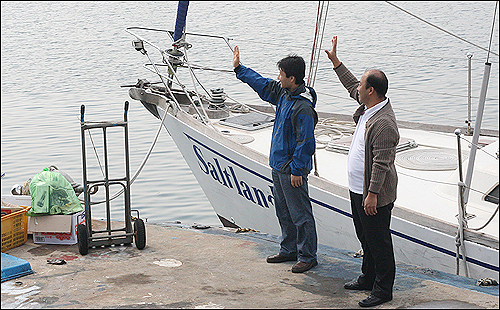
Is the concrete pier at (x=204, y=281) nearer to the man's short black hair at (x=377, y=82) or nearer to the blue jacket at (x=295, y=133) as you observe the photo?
the blue jacket at (x=295, y=133)

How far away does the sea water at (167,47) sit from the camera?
9.95 metres

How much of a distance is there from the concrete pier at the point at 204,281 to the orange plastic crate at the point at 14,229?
0.07 metres

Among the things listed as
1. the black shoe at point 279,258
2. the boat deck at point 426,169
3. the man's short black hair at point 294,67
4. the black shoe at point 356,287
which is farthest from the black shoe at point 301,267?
the man's short black hair at point 294,67

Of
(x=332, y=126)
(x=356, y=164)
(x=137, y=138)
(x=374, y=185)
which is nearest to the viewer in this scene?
(x=374, y=185)

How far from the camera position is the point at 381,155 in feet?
10.3

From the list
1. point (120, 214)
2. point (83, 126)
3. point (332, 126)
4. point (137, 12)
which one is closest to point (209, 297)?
point (83, 126)

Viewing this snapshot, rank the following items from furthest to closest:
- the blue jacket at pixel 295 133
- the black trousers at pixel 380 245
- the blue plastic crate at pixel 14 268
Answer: the blue plastic crate at pixel 14 268 → the blue jacket at pixel 295 133 → the black trousers at pixel 380 245

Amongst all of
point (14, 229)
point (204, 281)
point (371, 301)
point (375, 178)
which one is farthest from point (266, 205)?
point (375, 178)

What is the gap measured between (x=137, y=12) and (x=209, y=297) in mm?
21595

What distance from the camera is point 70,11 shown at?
24578 mm

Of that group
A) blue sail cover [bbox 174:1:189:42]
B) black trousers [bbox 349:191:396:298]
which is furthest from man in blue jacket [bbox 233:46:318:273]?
blue sail cover [bbox 174:1:189:42]

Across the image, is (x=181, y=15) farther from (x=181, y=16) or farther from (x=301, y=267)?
(x=301, y=267)

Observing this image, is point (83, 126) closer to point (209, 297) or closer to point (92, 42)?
point (209, 297)

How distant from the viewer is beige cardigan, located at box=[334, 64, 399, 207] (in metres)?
3.14
